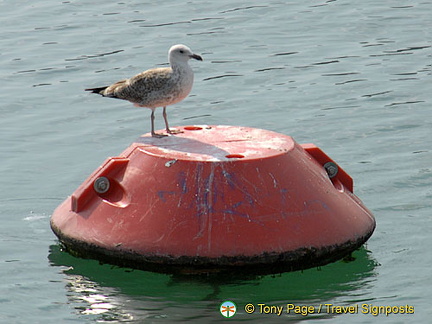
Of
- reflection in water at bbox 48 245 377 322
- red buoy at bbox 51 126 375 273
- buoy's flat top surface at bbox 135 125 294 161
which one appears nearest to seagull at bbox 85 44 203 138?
buoy's flat top surface at bbox 135 125 294 161

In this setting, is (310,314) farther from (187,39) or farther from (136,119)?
(187,39)

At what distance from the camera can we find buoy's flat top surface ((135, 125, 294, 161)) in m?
9.62

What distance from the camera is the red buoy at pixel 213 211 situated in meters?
9.23

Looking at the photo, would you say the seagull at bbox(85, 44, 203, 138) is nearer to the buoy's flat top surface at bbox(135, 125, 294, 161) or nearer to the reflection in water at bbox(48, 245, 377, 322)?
the buoy's flat top surface at bbox(135, 125, 294, 161)

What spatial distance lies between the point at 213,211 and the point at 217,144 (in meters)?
0.83

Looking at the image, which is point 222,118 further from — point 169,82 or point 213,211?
point 213,211

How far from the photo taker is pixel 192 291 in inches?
366

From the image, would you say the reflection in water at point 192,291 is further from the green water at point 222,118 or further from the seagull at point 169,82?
the seagull at point 169,82

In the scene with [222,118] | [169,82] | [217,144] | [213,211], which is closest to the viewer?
[213,211]

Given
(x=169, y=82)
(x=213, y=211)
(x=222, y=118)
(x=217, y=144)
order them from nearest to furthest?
(x=213, y=211) → (x=217, y=144) → (x=169, y=82) → (x=222, y=118)

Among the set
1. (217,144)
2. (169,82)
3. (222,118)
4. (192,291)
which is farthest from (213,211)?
(222,118)

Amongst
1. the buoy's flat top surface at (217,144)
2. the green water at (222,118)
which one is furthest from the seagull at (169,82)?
the green water at (222,118)

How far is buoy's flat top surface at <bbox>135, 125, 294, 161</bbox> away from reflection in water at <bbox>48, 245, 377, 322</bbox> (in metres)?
1.01

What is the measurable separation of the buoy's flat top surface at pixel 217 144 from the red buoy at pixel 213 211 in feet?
0.04
